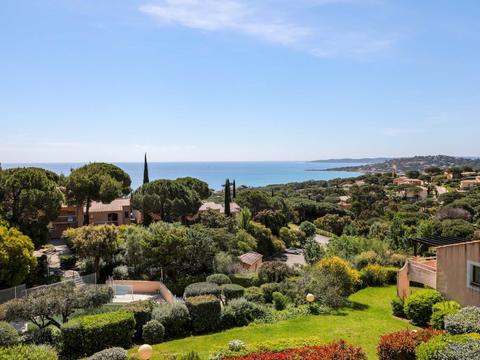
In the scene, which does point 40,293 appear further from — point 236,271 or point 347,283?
point 347,283

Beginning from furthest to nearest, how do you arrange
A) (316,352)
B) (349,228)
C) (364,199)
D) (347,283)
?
1. (364,199)
2. (349,228)
3. (347,283)
4. (316,352)

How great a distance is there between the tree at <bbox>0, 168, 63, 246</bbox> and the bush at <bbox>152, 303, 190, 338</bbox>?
10833 mm

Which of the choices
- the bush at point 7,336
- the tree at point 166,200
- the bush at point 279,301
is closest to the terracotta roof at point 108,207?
the tree at point 166,200

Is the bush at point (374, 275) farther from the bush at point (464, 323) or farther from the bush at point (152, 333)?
the bush at point (152, 333)

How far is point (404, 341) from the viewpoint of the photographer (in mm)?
9445

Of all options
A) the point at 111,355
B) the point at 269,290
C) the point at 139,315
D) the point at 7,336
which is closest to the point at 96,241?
the point at 139,315

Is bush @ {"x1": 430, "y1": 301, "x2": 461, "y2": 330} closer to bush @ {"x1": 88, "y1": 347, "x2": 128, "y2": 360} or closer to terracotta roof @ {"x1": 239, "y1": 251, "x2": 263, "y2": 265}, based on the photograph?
bush @ {"x1": 88, "y1": 347, "x2": 128, "y2": 360}

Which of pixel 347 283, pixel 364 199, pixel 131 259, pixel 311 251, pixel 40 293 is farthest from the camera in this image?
pixel 364 199

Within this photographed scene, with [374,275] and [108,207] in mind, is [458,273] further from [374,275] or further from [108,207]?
[108,207]

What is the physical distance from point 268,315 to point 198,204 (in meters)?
18.6

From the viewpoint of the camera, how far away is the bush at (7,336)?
12.0 m


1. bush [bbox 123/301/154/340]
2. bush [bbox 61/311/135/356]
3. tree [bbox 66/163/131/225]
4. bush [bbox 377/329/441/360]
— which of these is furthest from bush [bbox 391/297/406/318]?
tree [bbox 66/163/131/225]

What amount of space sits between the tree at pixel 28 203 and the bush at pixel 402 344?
19267mm

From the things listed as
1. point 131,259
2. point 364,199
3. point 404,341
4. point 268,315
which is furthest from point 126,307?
point 364,199
